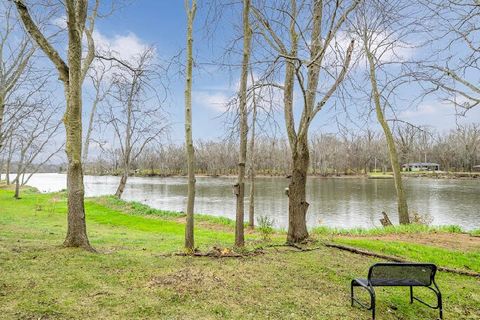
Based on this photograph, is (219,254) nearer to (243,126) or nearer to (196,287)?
(196,287)

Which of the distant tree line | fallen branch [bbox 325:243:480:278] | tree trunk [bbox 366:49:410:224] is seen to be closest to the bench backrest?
fallen branch [bbox 325:243:480:278]

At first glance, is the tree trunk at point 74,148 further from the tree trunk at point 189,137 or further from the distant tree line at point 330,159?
the distant tree line at point 330,159

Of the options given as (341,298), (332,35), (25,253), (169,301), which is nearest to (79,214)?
(25,253)

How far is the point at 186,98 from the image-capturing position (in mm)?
7316

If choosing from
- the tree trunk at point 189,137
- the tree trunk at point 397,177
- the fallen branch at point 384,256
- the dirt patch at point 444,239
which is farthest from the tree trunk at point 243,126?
the tree trunk at point 397,177

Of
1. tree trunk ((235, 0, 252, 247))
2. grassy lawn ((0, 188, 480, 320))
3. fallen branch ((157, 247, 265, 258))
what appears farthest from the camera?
tree trunk ((235, 0, 252, 247))

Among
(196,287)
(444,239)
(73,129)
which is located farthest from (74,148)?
(444,239)

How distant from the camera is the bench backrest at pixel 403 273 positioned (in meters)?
4.20

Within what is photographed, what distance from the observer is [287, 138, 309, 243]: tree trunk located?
26.2 feet

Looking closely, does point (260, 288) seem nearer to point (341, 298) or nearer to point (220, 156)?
point (341, 298)

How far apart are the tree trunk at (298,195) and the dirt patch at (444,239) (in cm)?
476

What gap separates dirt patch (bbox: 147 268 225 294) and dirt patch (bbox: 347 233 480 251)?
803cm

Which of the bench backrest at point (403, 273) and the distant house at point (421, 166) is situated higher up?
the distant house at point (421, 166)

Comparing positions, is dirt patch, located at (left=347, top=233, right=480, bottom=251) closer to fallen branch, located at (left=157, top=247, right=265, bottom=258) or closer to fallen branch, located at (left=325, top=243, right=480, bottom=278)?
fallen branch, located at (left=325, top=243, right=480, bottom=278)
